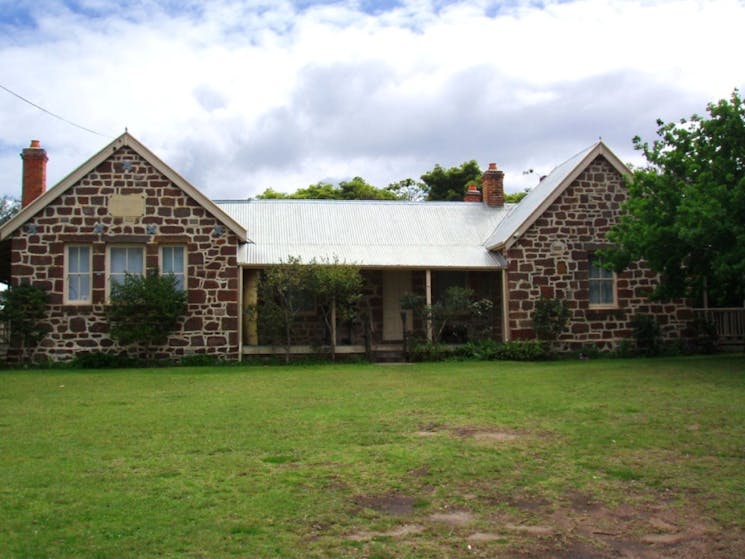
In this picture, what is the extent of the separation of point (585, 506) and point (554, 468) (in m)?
1.11

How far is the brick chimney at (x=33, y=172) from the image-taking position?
2148 centimetres

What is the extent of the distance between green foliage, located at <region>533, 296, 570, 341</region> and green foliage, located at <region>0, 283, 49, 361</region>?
1281cm

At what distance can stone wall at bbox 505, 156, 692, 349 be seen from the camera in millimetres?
20906

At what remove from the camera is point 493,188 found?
25609 millimetres

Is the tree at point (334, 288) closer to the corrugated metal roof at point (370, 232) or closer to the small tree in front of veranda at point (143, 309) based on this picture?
the corrugated metal roof at point (370, 232)

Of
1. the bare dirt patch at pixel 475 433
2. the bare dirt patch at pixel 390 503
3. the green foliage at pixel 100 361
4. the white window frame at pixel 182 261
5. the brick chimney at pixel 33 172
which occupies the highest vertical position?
the brick chimney at pixel 33 172

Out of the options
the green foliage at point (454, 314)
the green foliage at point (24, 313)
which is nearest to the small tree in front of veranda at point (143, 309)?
the green foliage at point (24, 313)

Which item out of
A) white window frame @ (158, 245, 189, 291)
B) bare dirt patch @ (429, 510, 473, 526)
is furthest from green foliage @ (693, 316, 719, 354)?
bare dirt patch @ (429, 510, 473, 526)

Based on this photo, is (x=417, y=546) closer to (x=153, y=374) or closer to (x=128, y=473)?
(x=128, y=473)

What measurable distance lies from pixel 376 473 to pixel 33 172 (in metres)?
18.3

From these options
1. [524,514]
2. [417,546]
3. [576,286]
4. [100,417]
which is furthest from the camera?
[576,286]

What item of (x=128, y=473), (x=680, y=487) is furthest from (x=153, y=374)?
(x=680, y=487)

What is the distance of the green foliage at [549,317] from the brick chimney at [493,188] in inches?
231

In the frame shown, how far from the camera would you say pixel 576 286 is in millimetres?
21125
